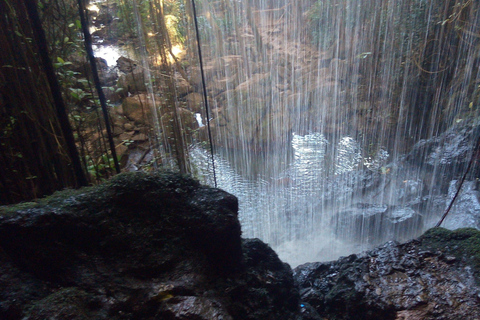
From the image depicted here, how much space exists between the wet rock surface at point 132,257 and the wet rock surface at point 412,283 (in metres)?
0.61

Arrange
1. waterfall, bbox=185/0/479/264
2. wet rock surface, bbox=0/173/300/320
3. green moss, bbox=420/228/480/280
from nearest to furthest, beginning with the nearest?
wet rock surface, bbox=0/173/300/320, green moss, bbox=420/228/480/280, waterfall, bbox=185/0/479/264

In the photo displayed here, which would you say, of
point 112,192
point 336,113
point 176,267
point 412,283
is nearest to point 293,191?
point 336,113

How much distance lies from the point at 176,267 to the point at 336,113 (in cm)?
972

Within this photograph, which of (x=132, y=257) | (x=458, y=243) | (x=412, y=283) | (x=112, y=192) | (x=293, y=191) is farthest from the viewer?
(x=293, y=191)

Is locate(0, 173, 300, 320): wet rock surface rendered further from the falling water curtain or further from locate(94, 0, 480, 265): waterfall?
locate(94, 0, 480, 265): waterfall

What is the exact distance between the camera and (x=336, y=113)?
9.93 metres

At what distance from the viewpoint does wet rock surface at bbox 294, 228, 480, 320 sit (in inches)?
69.2

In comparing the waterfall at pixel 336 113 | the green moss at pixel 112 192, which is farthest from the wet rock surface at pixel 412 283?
the waterfall at pixel 336 113

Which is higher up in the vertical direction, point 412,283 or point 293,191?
point 412,283

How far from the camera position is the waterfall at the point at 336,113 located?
6.16 meters

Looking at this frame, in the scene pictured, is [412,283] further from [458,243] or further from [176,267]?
[176,267]

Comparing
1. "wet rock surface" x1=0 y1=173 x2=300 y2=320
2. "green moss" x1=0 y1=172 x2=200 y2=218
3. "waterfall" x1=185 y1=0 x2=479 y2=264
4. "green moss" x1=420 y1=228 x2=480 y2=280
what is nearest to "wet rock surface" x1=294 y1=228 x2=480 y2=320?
"green moss" x1=420 y1=228 x2=480 y2=280

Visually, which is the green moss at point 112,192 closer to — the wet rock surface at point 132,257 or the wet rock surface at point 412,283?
the wet rock surface at point 132,257

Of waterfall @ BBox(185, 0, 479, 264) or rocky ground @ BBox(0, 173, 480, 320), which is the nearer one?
rocky ground @ BBox(0, 173, 480, 320)
